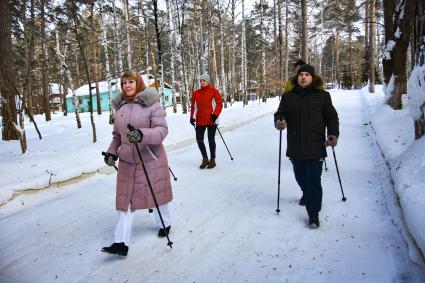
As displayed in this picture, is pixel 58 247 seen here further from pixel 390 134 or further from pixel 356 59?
pixel 356 59

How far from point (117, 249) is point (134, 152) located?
977mm

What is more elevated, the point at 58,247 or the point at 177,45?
the point at 177,45

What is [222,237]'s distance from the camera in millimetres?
3973

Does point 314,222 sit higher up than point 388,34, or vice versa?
point 388,34

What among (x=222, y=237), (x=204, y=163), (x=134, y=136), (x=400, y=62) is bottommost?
(x=222, y=237)

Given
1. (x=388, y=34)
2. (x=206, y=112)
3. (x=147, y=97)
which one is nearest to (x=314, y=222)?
(x=147, y=97)

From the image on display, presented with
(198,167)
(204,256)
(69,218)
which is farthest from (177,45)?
(204,256)

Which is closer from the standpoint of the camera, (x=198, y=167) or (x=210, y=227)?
(x=210, y=227)

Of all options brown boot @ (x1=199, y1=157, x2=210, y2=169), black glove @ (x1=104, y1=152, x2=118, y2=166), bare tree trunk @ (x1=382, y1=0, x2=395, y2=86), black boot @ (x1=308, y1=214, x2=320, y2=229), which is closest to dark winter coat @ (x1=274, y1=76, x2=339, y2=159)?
black boot @ (x1=308, y1=214, x2=320, y2=229)

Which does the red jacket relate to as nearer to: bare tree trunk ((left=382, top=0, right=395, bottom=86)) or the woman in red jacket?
the woman in red jacket

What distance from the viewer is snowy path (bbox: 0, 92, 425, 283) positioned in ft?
10.6

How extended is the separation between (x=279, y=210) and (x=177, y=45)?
17.7 meters

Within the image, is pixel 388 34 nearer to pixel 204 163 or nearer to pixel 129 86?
pixel 204 163

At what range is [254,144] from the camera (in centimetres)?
1004
